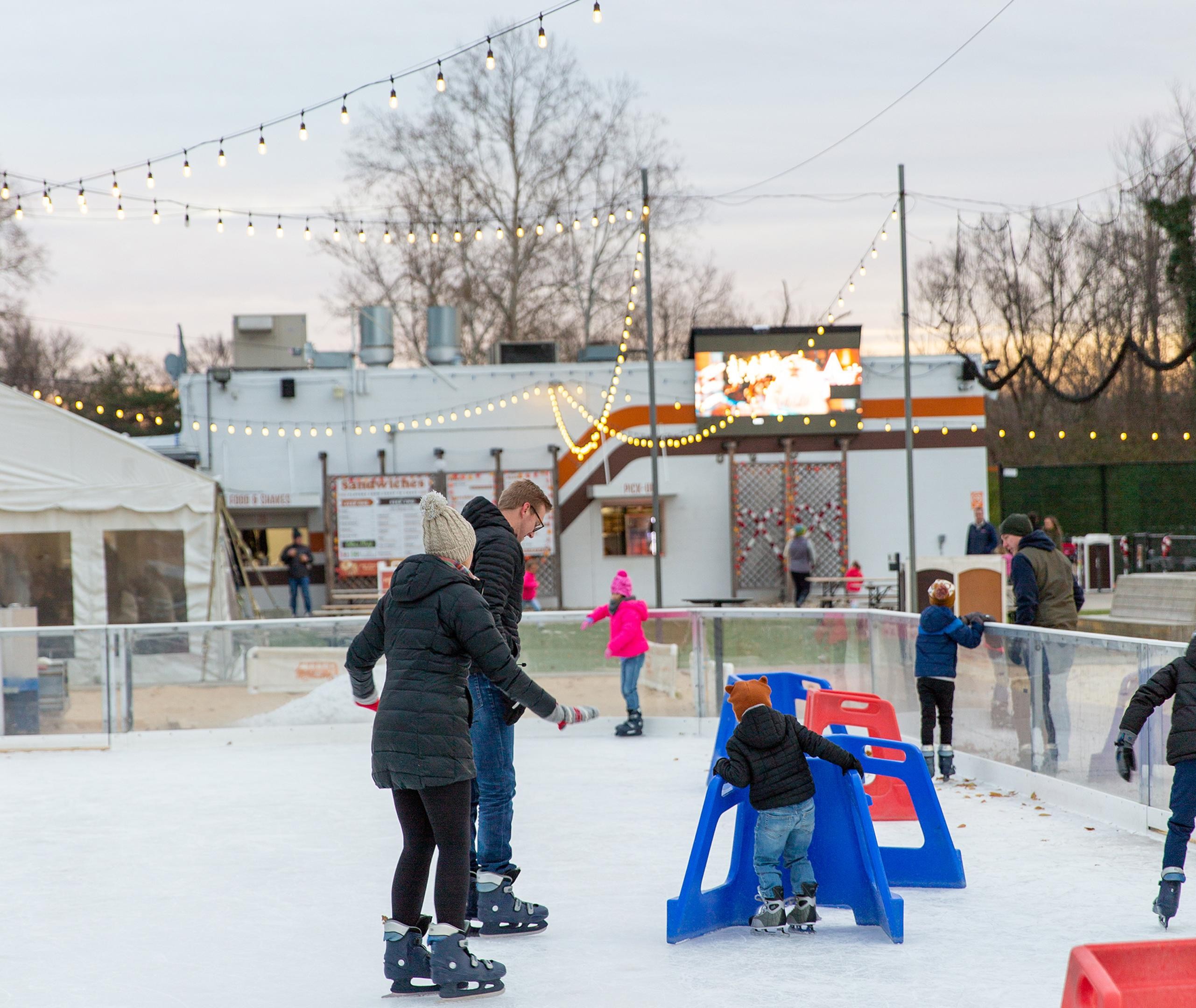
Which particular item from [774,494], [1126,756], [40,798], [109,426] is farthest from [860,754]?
[109,426]

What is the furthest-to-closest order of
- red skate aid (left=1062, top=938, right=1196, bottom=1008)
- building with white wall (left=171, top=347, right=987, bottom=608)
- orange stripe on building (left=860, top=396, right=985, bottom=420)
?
orange stripe on building (left=860, top=396, right=985, bottom=420)
building with white wall (left=171, top=347, right=987, bottom=608)
red skate aid (left=1062, top=938, right=1196, bottom=1008)

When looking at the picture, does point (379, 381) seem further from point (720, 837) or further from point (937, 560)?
point (720, 837)

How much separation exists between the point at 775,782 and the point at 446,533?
151 centimetres

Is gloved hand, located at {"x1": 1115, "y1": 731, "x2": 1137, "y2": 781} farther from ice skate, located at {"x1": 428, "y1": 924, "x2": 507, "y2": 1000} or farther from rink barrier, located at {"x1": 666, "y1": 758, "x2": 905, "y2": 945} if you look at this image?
ice skate, located at {"x1": 428, "y1": 924, "x2": 507, "y2": 1000}

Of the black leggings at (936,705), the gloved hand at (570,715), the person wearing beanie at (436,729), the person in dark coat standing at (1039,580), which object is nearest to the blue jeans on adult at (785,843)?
the gloved hand at (570,715)

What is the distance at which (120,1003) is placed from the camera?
13.6 feet

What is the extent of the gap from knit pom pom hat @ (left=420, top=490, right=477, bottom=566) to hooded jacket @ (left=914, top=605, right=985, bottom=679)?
4278mm

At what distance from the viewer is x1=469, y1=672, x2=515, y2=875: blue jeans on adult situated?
4.69m

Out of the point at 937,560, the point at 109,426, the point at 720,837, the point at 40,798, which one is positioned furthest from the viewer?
the point at 109,426

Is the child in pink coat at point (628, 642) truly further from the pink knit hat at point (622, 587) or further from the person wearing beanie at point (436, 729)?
the person wearing beanie at point (436, 729)

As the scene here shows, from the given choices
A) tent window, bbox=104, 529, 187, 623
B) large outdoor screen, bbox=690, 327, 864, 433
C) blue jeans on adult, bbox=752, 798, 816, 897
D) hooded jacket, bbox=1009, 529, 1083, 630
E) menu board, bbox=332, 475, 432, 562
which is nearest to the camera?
blue jeans on adult, bbox=752, 798, 816, 897

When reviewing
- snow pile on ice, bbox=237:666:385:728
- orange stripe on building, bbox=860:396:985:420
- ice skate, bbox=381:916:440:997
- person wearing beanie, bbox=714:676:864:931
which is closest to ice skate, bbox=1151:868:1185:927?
person wearing beanie, bbox=714:676:864:931

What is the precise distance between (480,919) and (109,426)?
3641 centimetres

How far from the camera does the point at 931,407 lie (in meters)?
22.4
